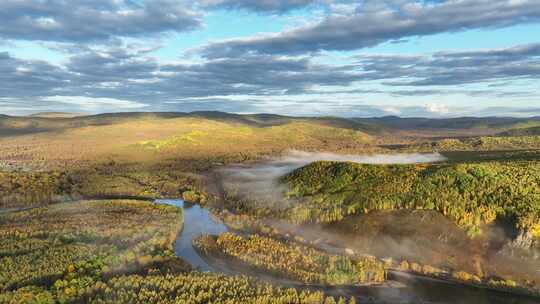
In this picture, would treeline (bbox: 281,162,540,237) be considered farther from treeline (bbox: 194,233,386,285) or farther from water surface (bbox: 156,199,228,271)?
water surface (bbox: 156,199,228,271)

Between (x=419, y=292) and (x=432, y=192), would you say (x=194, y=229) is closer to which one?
(x=432, y=192)

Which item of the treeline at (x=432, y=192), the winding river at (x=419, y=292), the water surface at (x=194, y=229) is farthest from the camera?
the water surface at (x=194, y=229)

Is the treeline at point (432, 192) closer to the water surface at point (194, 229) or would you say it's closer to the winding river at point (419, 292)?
the winding river at point (419, 292)

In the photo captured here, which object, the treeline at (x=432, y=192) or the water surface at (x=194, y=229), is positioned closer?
the treeline at (x=432, y=192)

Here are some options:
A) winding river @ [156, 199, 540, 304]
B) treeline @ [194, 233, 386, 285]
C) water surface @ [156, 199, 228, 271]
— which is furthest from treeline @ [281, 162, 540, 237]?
water surface @ [156, 199, 228, 271]

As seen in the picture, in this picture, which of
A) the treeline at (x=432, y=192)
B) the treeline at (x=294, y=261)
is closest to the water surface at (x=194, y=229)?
the treeline at (x=294, y=261)

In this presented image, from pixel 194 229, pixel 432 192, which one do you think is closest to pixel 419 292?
pixel 432 192

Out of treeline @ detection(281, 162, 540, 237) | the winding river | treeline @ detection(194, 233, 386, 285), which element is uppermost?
treeline @ detection(281, 162, 540, 237)
